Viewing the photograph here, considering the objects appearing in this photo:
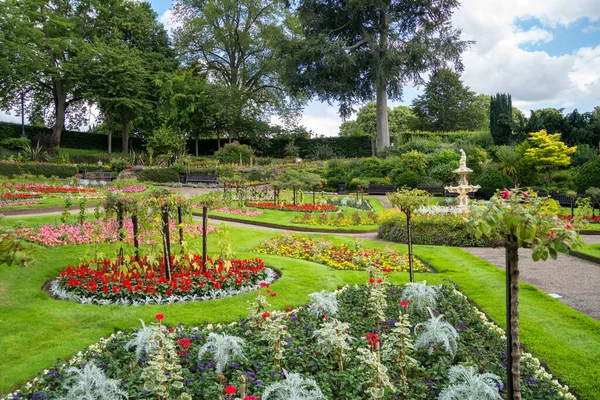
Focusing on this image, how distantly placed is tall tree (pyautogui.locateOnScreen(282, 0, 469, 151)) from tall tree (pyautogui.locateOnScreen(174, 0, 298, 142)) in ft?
31.3

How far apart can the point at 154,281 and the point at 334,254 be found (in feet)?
14.1

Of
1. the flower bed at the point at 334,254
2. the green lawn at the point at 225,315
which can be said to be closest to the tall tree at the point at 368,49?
the flower bed at the point at 334,254

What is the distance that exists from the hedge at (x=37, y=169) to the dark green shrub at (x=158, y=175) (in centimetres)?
372

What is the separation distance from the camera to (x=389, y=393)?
3.53 meters

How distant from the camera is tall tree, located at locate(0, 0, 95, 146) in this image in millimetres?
31062

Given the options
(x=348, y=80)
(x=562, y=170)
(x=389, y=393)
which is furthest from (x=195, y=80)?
(x=389, y=393)

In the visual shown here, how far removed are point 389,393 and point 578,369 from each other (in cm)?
212

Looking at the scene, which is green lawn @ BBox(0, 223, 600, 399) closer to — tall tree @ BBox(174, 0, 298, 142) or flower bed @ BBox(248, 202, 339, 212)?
flower bed @ BBox(248, 202, 339, 212)

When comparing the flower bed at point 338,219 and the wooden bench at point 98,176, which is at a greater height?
the wooden bench at point 98,176

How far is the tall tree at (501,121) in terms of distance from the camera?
30.3m

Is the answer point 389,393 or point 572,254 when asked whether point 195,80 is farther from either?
point 389,393

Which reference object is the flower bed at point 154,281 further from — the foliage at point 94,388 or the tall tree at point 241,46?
the tall tree at point 241,46

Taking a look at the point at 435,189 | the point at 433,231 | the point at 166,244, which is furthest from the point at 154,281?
the point at 435,189

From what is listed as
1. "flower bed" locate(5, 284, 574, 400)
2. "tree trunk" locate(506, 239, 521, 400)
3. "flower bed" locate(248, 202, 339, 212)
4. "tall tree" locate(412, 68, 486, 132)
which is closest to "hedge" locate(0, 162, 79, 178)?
"flower bed" locate(248, 202, 339, 212)
